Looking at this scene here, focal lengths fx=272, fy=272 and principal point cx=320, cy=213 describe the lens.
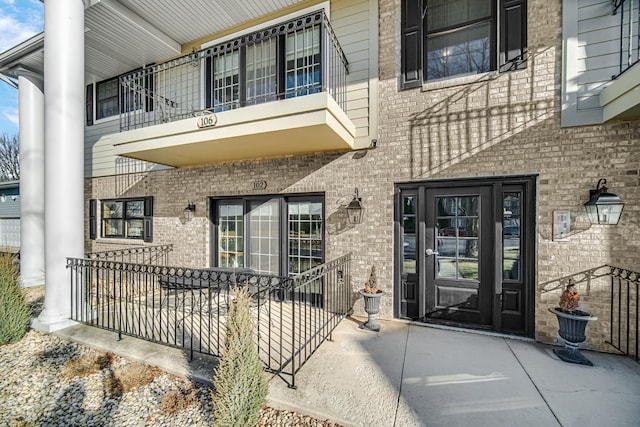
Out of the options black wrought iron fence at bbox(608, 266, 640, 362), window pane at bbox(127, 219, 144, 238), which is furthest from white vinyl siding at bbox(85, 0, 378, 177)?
window pane at bbox(127, 219, 144, 238)

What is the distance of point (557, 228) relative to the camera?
3797mm

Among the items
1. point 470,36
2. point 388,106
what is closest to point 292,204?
point 388,106

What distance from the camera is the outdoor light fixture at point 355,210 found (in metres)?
4.75

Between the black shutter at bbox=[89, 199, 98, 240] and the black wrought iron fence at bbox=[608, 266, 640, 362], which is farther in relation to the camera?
the black shutter at bbox=[89, 199, 98, 240]

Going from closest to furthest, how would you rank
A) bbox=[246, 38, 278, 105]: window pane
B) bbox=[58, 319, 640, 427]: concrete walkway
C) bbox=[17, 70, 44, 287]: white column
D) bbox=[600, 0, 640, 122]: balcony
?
bbox=[58, 319, 640, 427]: concrete walkway → bbox=[600, 0, 640, 122]: balcony → bbox=[246, 38, 278, 105]: window pane → bbox=[17, 70, 44, 287]: white column

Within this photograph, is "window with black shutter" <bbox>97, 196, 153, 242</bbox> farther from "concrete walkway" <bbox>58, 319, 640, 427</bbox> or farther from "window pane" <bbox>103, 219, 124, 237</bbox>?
"concrete walkway" <bbox>58, 319, 640, 427</bbox>

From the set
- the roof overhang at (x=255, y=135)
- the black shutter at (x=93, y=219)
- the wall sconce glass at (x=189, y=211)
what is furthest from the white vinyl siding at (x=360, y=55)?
the black shutter at (x=93, y=219)

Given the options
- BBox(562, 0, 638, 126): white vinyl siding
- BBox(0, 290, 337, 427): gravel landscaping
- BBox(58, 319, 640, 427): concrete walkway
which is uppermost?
BBox(562, 0, 638, 126): white vinyl siding

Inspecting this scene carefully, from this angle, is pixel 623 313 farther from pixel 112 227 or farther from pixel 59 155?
pixel 112 227

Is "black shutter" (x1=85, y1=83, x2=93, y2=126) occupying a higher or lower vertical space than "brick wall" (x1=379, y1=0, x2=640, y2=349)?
higher

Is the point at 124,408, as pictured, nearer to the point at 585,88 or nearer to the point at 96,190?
the point at 585,88

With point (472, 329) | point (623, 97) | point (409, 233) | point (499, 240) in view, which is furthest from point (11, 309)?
point (623, 97)

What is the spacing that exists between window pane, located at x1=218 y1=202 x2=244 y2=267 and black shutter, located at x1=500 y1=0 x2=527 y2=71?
5458 millimetres

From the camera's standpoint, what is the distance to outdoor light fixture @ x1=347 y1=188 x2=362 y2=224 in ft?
15.6
